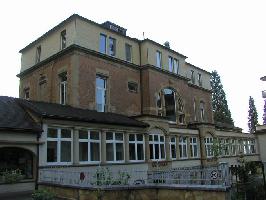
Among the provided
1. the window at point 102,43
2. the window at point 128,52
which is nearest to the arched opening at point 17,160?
the window at point 102,43

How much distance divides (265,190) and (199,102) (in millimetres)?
27948

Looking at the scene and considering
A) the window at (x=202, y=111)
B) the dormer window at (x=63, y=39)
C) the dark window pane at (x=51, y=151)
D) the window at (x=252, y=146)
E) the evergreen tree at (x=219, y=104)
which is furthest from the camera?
the evergreen tree at (x=219, y=104)

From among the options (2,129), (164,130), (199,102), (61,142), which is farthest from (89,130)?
(199,102)

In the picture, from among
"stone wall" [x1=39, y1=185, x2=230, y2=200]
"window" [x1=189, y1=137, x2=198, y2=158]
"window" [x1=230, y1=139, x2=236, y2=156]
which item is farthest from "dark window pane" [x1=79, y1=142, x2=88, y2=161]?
"window" [x1=230, y1=139, x2=236, y2=156]

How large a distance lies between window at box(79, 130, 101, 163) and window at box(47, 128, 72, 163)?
1043 millimetres

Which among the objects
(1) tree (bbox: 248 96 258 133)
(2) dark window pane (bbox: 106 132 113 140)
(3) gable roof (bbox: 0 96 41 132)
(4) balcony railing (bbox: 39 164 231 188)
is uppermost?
(1) tree (bbox: 248 96 258 133)

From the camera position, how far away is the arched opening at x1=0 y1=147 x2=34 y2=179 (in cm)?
1850

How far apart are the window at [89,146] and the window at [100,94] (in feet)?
18.2

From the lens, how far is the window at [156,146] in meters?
28.5

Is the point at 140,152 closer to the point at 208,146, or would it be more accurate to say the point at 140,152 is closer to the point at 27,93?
the point at 208,146

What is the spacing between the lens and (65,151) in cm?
2130

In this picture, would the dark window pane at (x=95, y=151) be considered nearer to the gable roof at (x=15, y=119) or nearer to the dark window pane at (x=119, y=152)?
the dark window pane at (x=119, y=152)

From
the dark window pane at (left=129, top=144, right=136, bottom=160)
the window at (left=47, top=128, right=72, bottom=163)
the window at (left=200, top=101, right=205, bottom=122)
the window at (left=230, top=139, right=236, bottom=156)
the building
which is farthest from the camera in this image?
the window at (left=200, top=101, right=205, bottom=122)

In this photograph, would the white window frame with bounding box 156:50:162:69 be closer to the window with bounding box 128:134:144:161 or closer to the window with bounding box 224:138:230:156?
the window with bounding box 128:134:144:161
